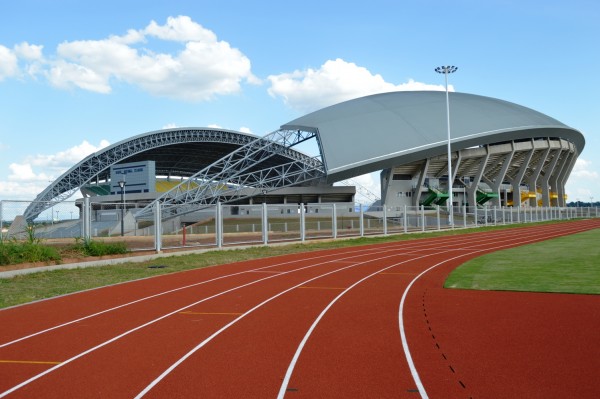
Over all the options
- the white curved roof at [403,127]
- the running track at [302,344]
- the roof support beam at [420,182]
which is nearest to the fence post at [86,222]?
the running track at [302,344]

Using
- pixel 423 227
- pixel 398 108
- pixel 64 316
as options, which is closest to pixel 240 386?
pixel 64 316

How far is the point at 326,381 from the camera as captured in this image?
5598mm

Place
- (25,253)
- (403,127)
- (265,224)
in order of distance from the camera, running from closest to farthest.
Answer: (25,253)
(265,224)
(403,127)

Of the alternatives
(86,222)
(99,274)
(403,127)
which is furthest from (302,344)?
(403,127)

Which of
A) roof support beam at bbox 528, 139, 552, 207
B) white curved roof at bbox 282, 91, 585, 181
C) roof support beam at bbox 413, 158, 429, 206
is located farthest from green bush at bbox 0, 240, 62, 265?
roof support beam at bbox 528, 139, 552, 207

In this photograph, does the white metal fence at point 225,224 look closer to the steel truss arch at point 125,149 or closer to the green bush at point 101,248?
the green bush at point 101,248

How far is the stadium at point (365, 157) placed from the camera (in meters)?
56.8

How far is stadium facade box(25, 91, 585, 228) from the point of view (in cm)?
5694

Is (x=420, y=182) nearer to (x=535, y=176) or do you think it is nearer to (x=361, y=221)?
(x=535, y=176)

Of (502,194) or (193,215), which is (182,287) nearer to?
(193,215)

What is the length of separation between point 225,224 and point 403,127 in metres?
36.3

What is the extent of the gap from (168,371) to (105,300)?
580 cm

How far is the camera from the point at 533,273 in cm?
1412

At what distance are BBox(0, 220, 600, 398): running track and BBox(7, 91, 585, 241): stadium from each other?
3751 centimetres
